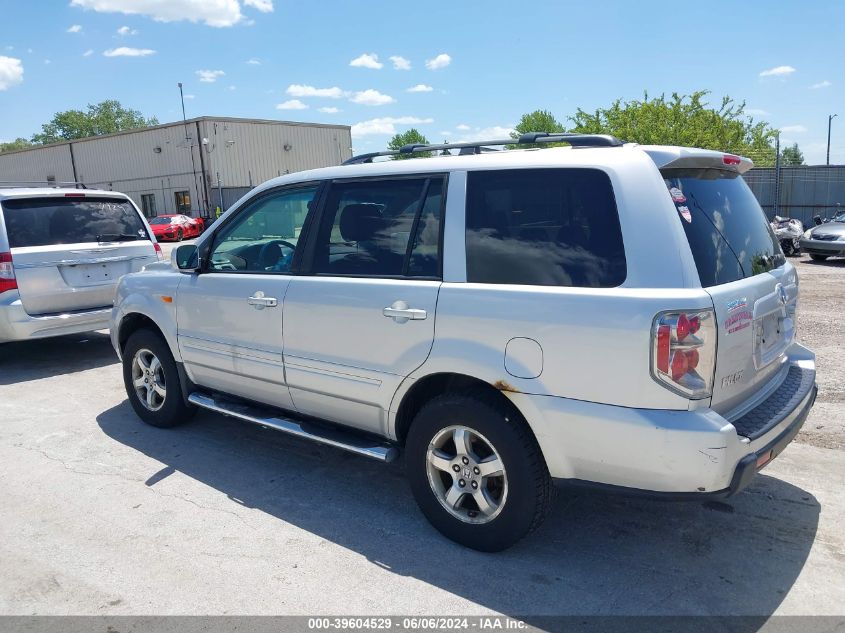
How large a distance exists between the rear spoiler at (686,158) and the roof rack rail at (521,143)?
0.77ft

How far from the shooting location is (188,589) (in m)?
3.10

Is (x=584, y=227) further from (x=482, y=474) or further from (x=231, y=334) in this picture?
(x=231, y=334)

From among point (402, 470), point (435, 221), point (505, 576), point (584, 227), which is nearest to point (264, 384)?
point (402, 470)

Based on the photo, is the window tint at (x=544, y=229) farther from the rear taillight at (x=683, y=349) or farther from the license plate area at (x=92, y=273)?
the license plate area at (x=92, y=273)

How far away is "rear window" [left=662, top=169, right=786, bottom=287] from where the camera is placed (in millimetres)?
2871

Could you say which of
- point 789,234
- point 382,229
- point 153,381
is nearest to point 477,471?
point 382,229

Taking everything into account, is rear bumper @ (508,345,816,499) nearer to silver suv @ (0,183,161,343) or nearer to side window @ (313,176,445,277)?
side window @ (313,176,445,277)

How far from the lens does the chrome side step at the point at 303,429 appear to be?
12.0ft

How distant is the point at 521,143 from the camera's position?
360 cm

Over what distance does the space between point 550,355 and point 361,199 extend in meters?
1.56

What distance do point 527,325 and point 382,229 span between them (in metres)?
1.13

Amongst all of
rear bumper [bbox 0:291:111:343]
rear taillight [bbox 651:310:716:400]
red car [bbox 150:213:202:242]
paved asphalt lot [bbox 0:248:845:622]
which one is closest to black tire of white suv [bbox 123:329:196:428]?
paved asphalt lot [bbox 0:248:845:622]

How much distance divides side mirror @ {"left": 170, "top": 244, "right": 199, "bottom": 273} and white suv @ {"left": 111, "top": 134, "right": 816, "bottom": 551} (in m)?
0.59

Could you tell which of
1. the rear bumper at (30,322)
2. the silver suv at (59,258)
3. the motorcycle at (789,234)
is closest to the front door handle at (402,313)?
the silver suv at (59,258)
